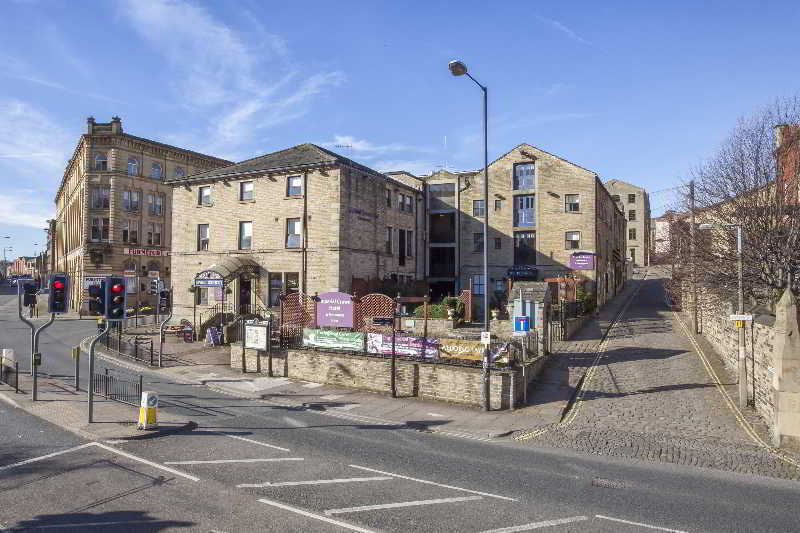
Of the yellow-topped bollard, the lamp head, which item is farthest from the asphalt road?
the lamp head

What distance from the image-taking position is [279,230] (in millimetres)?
33594

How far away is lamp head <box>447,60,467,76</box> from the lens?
15.6m

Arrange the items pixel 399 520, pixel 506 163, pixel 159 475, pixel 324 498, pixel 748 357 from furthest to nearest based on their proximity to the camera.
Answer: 1. pixel 506 163
2. pixel 748 357
3. pixel 159 475
4. pixel 324 498
5. pixel 399 520

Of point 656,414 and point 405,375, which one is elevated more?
point 405,375

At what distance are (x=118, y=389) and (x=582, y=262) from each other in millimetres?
32193

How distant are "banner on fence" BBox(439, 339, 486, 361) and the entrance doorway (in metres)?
20.3

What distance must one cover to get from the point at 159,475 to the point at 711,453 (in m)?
12.4

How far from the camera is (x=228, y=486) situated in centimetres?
980

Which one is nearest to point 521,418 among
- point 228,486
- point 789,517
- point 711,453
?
point 711,453

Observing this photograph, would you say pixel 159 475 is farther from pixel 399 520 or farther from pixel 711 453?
pixel 711 453

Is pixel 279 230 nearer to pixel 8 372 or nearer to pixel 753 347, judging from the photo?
pixel 8 372

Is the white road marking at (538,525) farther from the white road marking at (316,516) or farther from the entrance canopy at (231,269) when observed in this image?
the entrance canopy at (231,269)

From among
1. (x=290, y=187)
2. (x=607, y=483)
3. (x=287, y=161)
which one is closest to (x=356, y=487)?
(x=607, y=483)

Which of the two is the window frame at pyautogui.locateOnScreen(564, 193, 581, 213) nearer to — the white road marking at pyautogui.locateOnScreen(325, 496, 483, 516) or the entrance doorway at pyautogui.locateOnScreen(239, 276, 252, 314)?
the entrance doorway at pyautogui.locateOnScreen(239, 276, 252, 314)
